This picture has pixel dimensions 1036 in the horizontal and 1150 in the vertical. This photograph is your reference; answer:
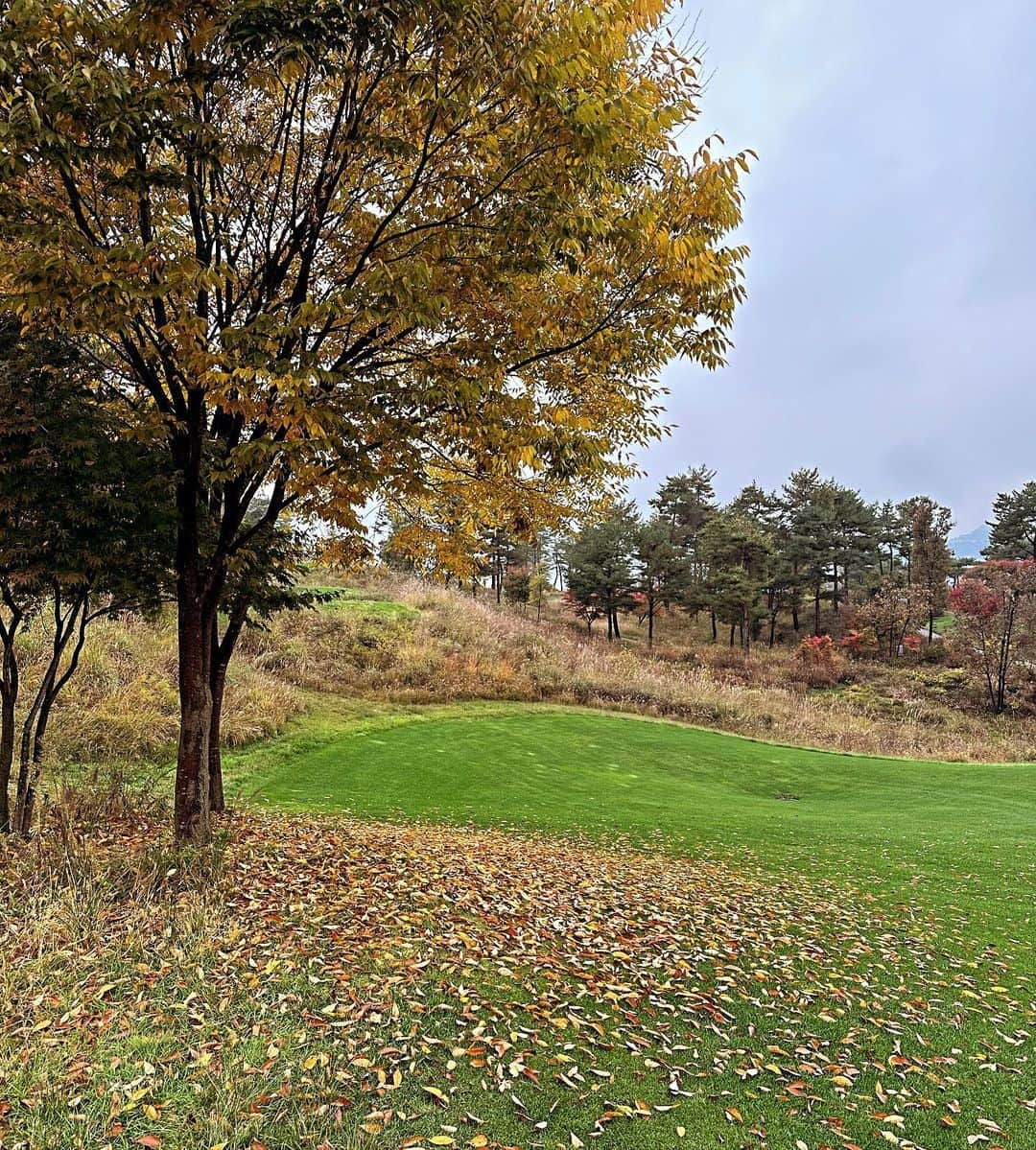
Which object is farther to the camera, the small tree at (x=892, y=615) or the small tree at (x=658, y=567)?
the small tree at (x=658, y=567)

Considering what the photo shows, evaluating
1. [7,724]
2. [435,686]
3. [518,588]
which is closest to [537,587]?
[518,588]

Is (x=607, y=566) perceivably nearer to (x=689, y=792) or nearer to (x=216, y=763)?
(x=689, y=792)

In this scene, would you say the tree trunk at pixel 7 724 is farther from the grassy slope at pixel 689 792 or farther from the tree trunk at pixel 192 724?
the grassy slope at pixel 689 792

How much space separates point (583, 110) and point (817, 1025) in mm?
5171

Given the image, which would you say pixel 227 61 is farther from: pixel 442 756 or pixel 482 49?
pixel 442 756

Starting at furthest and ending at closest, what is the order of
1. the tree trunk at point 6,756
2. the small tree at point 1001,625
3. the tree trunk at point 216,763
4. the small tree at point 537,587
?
1. the small tree at point 537,587
2. the small tree at point 1001,625
3. the tree trunk at point 216,763
4. the tree trunk at point 6,756

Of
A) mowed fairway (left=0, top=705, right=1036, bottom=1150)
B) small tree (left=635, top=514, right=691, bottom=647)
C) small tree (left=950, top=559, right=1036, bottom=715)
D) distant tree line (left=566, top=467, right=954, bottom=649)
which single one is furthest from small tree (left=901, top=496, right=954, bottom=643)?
mowed fairway (left=0, top=705, right=1036, bottom=1150)

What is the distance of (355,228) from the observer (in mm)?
4828

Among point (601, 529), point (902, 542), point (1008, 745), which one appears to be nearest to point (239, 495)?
point (1008, 745)

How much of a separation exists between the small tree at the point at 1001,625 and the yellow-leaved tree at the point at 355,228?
30166 millimetres

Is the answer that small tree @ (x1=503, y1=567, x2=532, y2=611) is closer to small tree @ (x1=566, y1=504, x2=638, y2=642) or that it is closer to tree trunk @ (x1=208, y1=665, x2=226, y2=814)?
small tree @ (x1=566, y1=504, x2=638, y2=642)

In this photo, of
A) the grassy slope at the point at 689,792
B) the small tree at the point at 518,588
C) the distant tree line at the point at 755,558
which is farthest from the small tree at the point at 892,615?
the grassy slope at the point at 689,792

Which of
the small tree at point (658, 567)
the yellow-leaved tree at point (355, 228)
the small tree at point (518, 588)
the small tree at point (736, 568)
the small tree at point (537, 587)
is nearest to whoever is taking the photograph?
the yellow-leaved tree at point (355, 228)

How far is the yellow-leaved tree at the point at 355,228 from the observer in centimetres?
331
